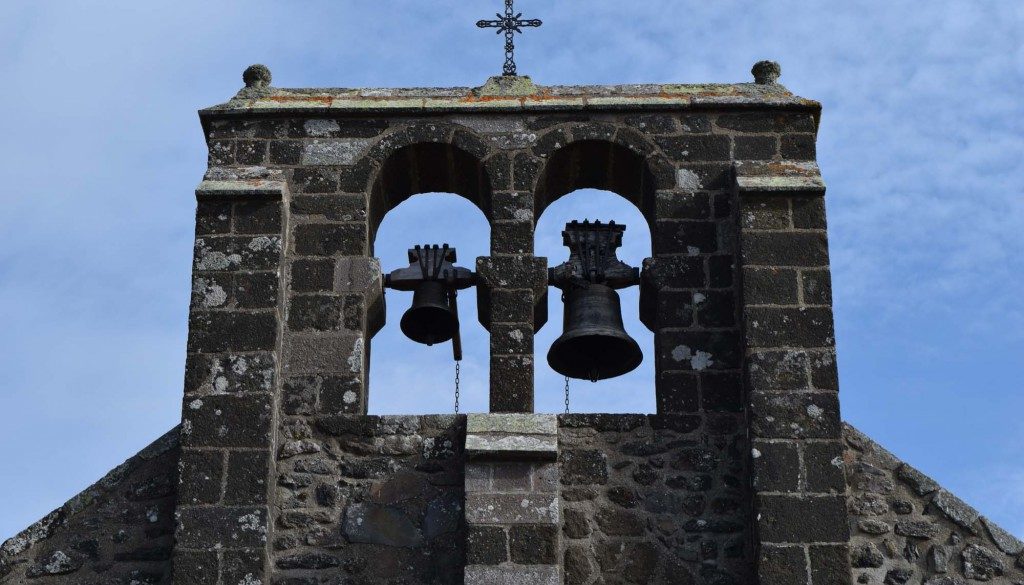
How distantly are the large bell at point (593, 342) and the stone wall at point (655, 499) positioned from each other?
71cm

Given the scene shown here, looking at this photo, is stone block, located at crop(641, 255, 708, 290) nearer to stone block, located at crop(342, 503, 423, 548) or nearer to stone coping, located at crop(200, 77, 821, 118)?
stone coping, located at crop(200, 77, 821, 118)

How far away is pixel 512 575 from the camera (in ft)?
36.0

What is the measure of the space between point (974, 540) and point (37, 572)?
5092 mm

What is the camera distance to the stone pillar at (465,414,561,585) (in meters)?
11.0

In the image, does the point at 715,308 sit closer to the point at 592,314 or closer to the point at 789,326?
the point at 789,326

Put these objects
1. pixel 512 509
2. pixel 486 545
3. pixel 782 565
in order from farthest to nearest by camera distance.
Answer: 1. pixel 512 509
2. pixel 486 545
3. pixel 782 565

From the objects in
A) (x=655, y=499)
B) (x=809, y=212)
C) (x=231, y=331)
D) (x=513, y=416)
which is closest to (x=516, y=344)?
(x=513, y=416)

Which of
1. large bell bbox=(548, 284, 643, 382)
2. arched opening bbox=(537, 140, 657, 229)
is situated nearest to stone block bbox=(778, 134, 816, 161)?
arched opening bbox=(537, 140, 657, 229)

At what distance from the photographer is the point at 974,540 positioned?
37.3ft

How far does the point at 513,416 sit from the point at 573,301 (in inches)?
43.8

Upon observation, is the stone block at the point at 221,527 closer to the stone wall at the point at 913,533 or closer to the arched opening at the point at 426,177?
the arched opening at the point at 426,177

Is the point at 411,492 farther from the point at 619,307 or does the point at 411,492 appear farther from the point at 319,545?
the point at 619,307

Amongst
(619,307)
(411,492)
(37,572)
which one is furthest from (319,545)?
(619,307)

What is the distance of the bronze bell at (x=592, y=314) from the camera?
1227 cm
